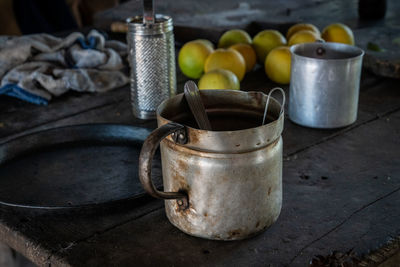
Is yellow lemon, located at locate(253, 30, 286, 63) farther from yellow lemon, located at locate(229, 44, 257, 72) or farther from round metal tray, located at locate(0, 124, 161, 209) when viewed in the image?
round metal tray, located at locate(0, 124, 161, 209)

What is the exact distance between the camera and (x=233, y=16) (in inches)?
69.7

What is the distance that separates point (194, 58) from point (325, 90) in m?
0.39

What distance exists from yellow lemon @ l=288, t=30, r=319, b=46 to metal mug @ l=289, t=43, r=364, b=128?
253 millimetres

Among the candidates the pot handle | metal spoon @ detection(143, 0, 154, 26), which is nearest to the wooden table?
the pot handle

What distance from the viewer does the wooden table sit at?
63 cm

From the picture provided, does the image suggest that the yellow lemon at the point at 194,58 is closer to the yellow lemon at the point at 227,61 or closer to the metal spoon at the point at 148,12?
the yellow lemon at the point at 227,61

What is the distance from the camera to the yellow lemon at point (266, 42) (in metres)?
1.31

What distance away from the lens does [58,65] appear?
1.34m

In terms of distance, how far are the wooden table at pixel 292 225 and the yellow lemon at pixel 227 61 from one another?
29 cm

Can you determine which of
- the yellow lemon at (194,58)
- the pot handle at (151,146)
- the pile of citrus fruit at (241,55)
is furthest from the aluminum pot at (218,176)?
the yellow lemon at (194,58)

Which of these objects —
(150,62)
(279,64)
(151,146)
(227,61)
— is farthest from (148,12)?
(151,146)

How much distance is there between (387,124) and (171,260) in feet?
1.94

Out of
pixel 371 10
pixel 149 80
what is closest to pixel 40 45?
pixel 149 80

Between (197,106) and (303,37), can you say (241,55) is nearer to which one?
(303,37)
